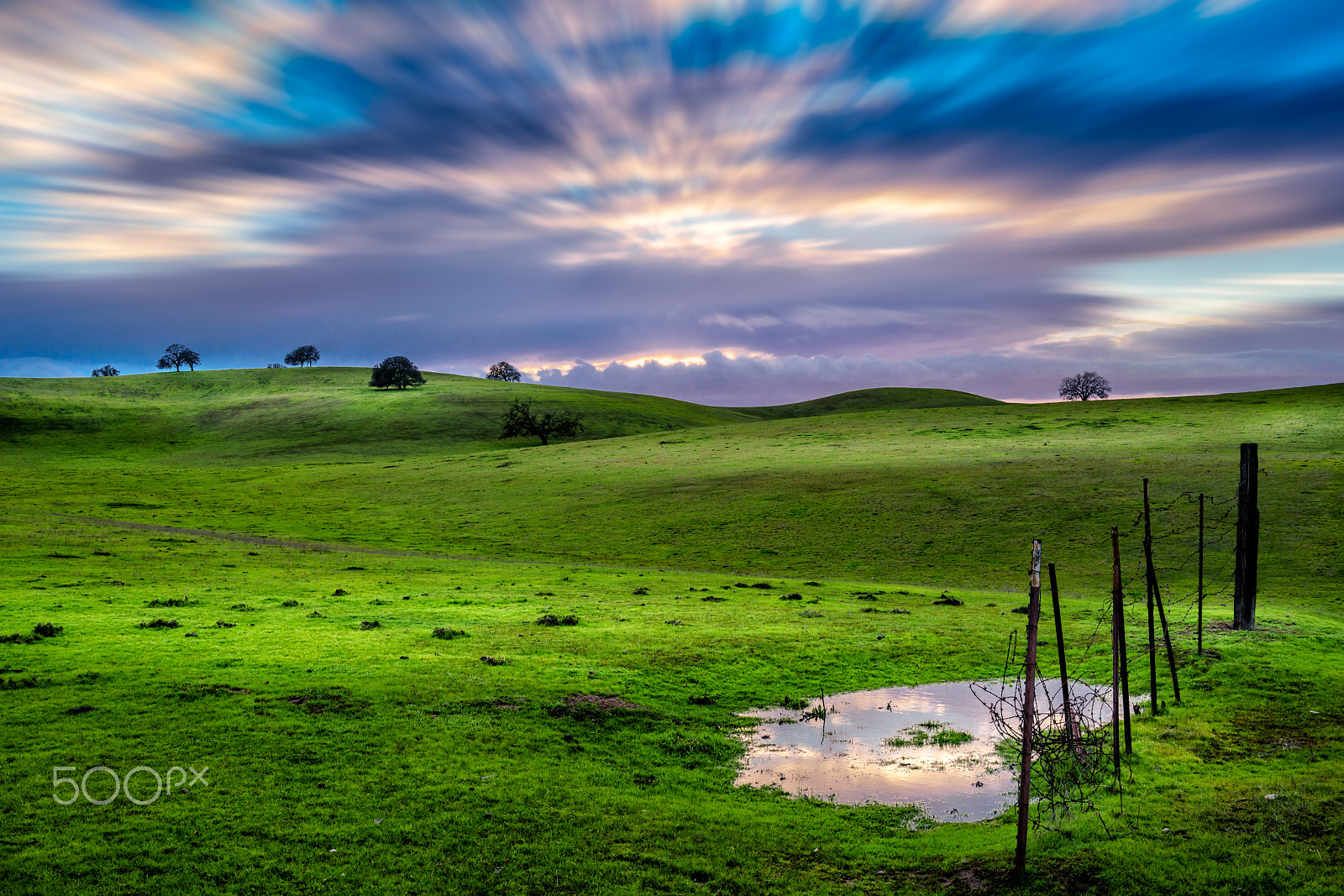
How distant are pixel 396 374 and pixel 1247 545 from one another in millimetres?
160689

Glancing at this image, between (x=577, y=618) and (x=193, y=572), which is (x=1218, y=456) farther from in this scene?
(x=193, y=572)

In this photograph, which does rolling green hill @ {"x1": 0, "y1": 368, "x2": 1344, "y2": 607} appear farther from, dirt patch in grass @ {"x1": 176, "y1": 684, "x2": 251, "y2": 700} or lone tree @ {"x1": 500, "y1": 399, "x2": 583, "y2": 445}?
dirt patch in grass @ {"x1": 176, "y1": 684, "x2": 251, "y2": 700}

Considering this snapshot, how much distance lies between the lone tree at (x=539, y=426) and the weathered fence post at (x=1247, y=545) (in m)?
94.5

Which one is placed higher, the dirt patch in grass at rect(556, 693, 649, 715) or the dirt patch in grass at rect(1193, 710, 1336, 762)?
the dirt patch in grass at rect(1193, 710, 1336, 762)

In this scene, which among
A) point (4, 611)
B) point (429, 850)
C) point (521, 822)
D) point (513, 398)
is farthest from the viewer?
point (513, 398)

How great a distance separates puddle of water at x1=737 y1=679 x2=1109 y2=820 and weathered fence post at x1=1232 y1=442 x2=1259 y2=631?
30.7ft

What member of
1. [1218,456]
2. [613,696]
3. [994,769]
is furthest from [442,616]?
[1218,456]

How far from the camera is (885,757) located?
50.6 feet

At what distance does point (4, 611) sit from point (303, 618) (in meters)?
7.95

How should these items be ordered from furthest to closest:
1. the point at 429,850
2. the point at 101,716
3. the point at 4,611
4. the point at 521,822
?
1. the point at 4,611
2. the point at 101,716
3. the point at 521,822
4. the point at 429,850

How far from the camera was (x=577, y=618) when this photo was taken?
2634 cm

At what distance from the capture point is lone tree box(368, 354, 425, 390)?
163 m

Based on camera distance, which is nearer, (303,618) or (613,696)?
(613,696)
